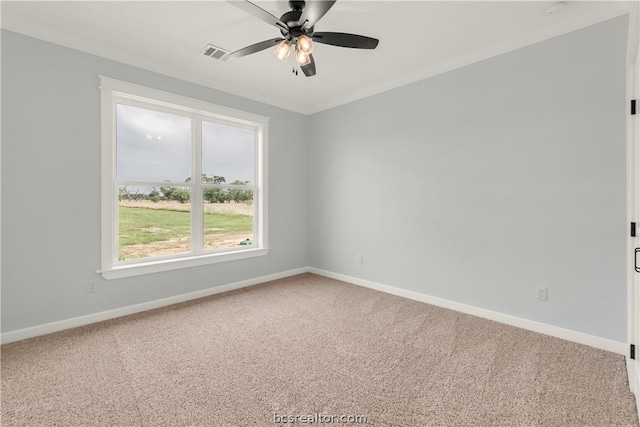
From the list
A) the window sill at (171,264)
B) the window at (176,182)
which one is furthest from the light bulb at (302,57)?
the window sill at (171,264)

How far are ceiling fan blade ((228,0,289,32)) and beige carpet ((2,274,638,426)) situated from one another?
97.0 inches

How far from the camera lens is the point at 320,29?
8.57ft

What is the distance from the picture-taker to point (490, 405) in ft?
5.74

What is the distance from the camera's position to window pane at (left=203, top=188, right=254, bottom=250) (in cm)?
393

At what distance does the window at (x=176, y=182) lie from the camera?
312cm

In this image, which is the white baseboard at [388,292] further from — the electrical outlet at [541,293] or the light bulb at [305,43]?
the light bulb at [305,43]

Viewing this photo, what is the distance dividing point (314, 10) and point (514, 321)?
3.25 m

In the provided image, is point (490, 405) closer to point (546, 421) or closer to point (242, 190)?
point (546, 421)

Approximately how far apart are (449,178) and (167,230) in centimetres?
346

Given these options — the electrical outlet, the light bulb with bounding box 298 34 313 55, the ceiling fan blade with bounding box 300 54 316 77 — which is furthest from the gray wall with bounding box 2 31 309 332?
the electrical outlet

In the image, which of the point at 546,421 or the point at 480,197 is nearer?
the point at 546,421

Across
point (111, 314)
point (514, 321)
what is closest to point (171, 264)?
point (111, 314)

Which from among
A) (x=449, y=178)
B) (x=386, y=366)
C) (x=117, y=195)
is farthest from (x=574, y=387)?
(x=117, y=195)

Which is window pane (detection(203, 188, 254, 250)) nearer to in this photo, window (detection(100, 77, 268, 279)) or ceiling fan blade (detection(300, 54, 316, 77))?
window (detection(100, 77, 268, 279))
